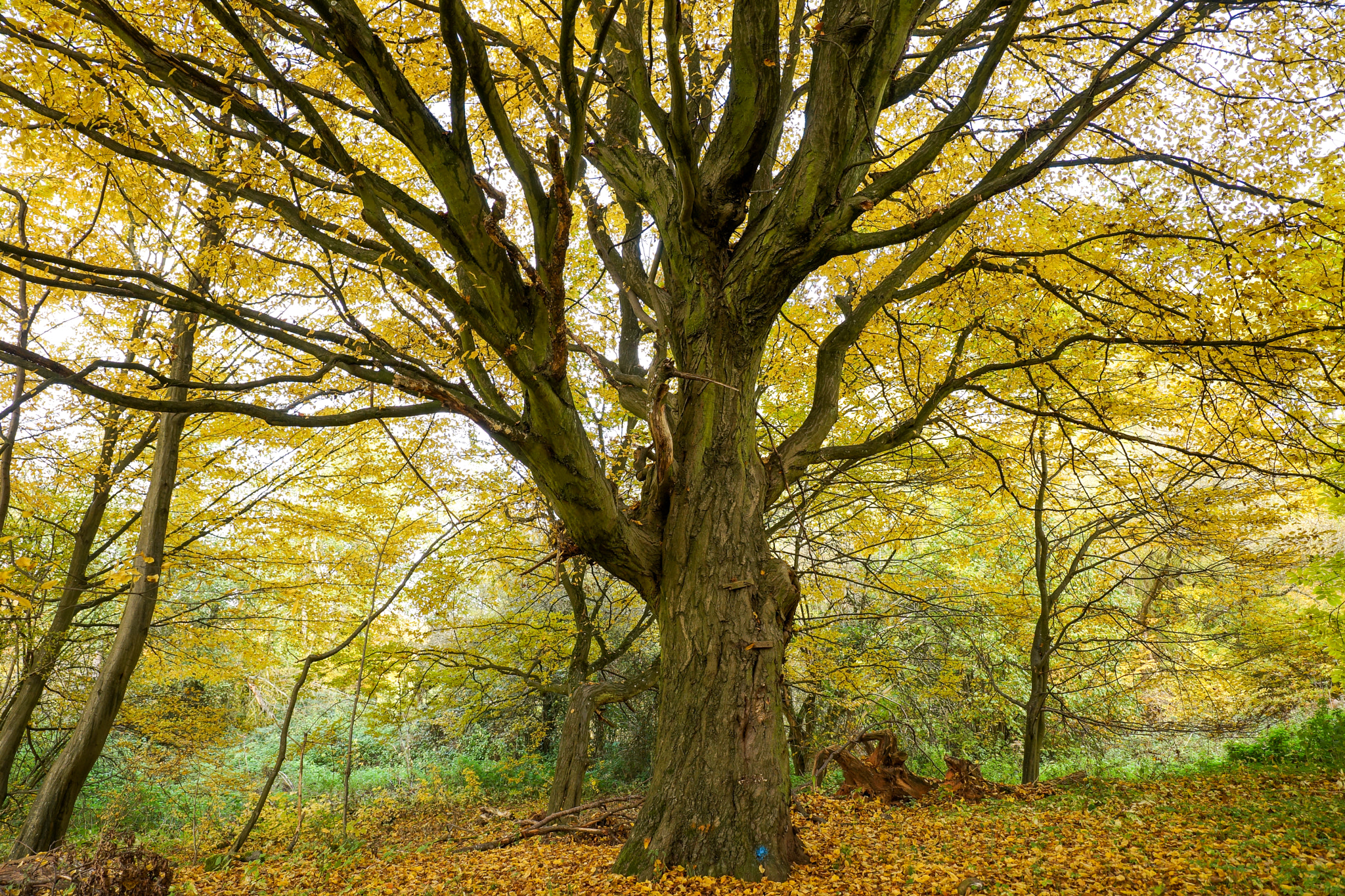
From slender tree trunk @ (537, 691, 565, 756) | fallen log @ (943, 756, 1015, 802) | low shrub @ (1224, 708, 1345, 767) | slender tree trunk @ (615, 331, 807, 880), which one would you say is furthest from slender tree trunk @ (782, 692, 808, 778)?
low shrub @ (1224, 708, 1345, 767)

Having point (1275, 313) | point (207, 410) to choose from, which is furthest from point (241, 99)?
point (1275, 313)

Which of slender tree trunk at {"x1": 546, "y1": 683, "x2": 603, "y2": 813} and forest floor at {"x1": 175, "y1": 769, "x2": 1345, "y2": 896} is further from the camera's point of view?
slender tree trunk at {"x1": 546, "y1": 683, "x2": 603, "y2": 813}

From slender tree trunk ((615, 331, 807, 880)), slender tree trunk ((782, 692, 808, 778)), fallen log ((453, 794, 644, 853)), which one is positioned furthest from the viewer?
slender tree trunk ((782, 692, 808, 778))

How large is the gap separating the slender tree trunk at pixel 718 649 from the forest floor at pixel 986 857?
0.17 metres

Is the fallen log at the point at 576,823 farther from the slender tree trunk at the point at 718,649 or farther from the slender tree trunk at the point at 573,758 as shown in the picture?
the slender tree trunk at the point at 718,649

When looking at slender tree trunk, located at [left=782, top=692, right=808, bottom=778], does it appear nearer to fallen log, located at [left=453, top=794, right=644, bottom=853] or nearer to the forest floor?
the forest floor

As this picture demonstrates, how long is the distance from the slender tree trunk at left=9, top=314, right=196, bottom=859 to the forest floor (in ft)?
7.81

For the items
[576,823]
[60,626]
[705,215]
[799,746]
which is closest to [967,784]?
[799,746]

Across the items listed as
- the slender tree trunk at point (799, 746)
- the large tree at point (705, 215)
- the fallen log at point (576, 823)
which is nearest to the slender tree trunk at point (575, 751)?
the fallen log at point (576, 823)

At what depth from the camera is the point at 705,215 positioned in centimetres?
384

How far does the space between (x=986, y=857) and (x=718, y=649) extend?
1791 millimetres

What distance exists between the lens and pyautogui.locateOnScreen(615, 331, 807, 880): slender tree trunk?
123 inches

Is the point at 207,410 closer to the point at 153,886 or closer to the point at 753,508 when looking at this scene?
the point at 153,886

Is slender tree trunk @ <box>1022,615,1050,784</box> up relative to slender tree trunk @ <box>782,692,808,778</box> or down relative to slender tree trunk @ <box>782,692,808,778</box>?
up
